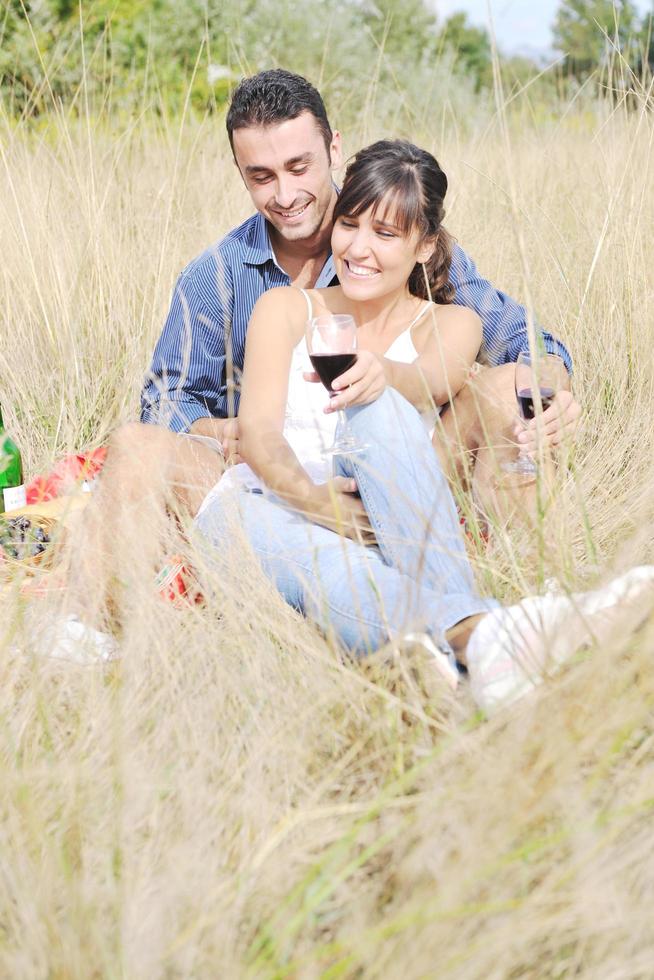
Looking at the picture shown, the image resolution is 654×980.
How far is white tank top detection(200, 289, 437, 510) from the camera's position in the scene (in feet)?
8.93

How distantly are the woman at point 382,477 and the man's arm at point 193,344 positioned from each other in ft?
1.24

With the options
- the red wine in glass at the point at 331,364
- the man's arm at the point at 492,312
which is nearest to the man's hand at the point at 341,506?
the red wine in glass at the point at 331,364

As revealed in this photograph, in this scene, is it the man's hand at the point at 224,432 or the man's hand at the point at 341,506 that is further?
the man's hand at the point at 224,432

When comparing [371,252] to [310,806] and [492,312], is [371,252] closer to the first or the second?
[492,312]

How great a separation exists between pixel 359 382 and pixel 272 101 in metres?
1.18

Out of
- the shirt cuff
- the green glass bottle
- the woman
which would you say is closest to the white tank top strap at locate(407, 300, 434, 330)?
the woman

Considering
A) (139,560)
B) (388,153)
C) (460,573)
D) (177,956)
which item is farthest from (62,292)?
(177,956)

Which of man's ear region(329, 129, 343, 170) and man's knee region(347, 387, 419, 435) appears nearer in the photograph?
man's knee region(347, 387, 419, 435)

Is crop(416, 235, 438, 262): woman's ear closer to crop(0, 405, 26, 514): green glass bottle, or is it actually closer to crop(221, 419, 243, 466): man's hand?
crop(221, 419, 243, 466): man's hand

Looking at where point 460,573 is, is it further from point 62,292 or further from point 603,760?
point 62,292

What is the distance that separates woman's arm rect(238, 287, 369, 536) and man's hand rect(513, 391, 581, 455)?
0.42 m

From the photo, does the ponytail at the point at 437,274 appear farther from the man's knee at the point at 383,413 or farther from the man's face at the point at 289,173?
the man's knee at the point at 383,413

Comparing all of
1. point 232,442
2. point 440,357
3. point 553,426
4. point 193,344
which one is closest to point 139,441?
point 232,442

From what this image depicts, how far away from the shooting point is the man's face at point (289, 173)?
9.80ft
